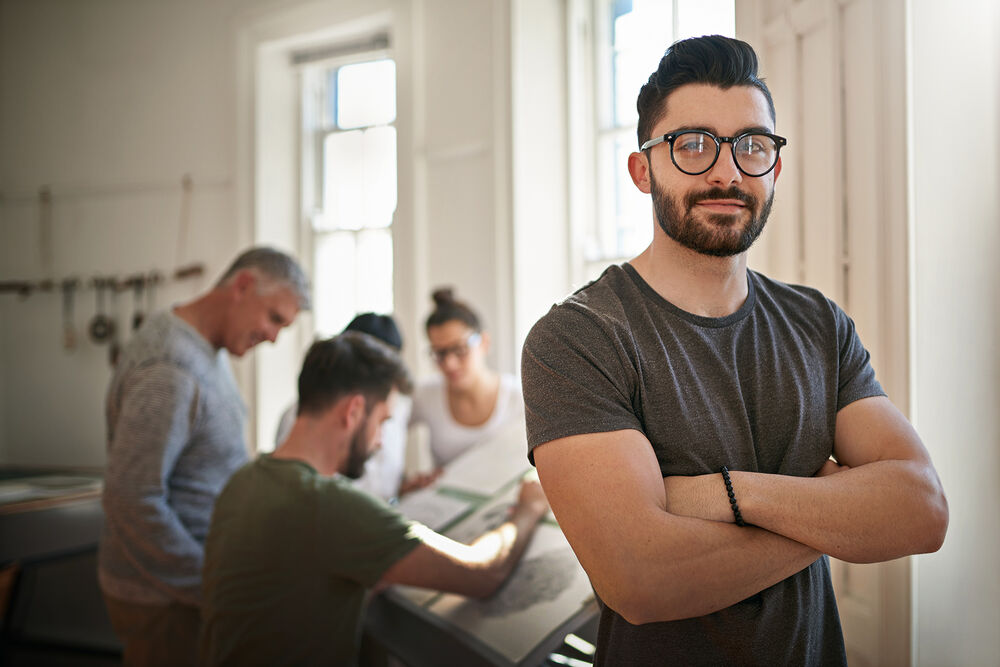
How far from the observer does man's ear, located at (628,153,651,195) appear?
132cm

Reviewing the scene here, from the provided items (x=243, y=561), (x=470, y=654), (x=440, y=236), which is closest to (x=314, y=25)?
(x=440, y=236)

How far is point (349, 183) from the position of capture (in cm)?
459

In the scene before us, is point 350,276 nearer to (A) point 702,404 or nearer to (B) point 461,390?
(B) point 461,390

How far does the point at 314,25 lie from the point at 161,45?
4.01 feet

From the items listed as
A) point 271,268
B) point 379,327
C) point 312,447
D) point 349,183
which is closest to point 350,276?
point 349,183

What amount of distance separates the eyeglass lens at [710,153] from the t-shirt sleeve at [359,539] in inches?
42.9

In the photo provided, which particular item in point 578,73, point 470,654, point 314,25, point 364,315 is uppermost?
point 314,25

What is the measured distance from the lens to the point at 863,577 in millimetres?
1826

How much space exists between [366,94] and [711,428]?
384cm

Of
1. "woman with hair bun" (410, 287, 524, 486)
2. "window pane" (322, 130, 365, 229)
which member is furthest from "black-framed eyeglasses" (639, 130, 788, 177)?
"window pane" (322, 130, 365, 229)

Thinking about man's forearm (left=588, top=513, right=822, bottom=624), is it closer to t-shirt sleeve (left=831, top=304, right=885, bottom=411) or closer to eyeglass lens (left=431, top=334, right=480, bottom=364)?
t-shirt sleeve (left=831, top=304, right=885, bottom=411)

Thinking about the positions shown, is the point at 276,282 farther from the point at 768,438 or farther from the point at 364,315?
the point at 768,438

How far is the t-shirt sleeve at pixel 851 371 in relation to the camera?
132cm

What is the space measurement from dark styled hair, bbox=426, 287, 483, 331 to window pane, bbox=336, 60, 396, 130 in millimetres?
1665
